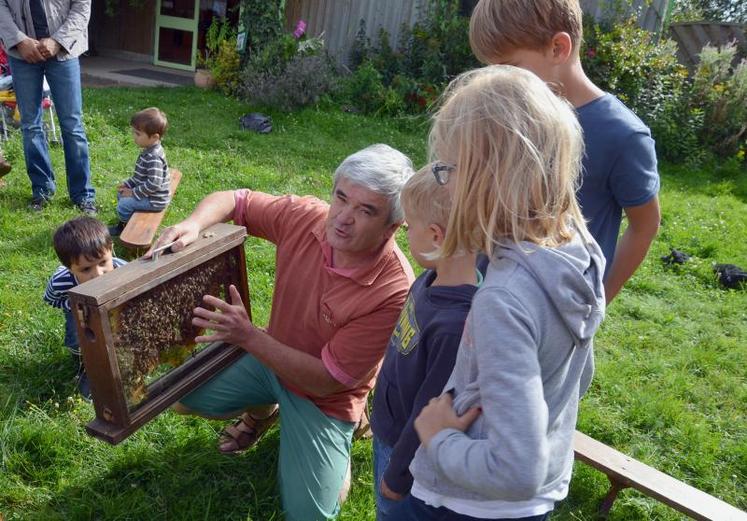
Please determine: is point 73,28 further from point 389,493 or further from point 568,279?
point 568,279

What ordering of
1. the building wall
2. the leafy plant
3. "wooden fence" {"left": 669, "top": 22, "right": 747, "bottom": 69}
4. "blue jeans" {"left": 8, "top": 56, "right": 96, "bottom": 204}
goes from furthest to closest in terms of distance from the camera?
the building wall, "wooden fence" {"left": 669, "top": 22, "right": 747, "bottom": 69}, the leafy plant, "blue jeans" {"left": 8, "top": 56, "right": 96, "bottom": 204}

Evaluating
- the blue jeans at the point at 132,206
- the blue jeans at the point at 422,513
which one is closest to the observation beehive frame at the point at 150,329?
the blue jeans at the point at 422,513

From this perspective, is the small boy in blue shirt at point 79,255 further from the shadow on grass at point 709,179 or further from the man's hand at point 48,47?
the shadow on grass at point 709,179

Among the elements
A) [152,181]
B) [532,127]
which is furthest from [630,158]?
[152,181]

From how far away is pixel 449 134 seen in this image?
1.32m

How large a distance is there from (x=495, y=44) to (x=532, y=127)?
0.96 meters

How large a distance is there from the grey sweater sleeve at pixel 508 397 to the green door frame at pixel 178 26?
1299cm

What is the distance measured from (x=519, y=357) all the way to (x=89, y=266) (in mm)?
2403

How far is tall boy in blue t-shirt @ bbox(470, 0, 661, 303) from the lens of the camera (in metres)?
2.05

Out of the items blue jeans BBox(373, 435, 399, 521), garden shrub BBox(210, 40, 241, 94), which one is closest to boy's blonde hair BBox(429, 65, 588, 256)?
blue jeans BBox(373, 435, 399, 521)

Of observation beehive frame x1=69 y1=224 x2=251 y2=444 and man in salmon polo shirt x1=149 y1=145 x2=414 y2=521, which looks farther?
man in salmon polo shirt x1=149 y1=145 x2=414 y2=521

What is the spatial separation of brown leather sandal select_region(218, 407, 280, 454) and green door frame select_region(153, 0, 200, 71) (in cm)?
1133

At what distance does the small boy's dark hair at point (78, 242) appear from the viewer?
294 cm

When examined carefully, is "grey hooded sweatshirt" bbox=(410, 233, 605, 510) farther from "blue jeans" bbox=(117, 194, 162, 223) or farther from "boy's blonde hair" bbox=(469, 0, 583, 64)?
"blue jeans" bbox=(117, 194, 162, 223)
